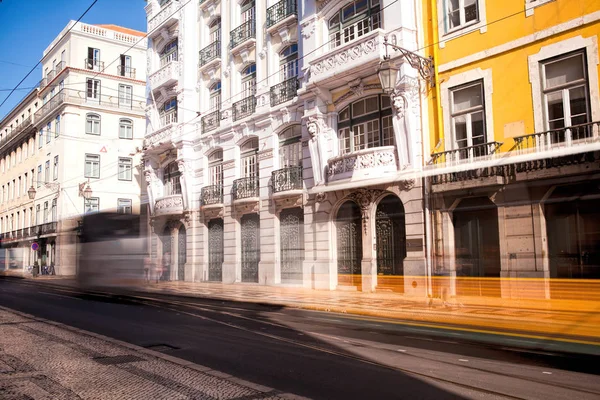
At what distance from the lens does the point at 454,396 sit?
5.61 m

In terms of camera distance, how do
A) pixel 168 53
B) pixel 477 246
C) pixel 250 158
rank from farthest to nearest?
pixel 168 53 < pixel 250 158 < pixel 477 246

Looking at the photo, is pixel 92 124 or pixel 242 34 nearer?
pixel 242 34

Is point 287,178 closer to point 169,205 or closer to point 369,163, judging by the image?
point 369,163

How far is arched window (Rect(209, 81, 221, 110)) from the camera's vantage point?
2941cm

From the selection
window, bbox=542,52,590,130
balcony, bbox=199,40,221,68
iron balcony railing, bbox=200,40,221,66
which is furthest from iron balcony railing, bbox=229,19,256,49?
window, bbox=542,52,590,130

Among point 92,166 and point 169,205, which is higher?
point 92,166

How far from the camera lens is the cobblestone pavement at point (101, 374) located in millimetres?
5672

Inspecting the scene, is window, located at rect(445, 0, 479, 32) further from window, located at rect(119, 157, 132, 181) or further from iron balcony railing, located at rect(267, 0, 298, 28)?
window, located at rect(119, 157, 132, 181)

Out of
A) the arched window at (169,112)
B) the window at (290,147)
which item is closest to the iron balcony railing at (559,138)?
the window at (290,147)

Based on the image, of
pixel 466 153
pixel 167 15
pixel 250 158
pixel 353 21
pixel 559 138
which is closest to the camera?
pixel 559 138

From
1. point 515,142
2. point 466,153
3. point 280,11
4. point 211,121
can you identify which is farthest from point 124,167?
point 515,142

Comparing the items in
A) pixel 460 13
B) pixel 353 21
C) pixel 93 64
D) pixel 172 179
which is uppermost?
pixel 93 64

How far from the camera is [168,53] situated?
33125 millimetres

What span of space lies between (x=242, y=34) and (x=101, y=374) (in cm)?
2354
